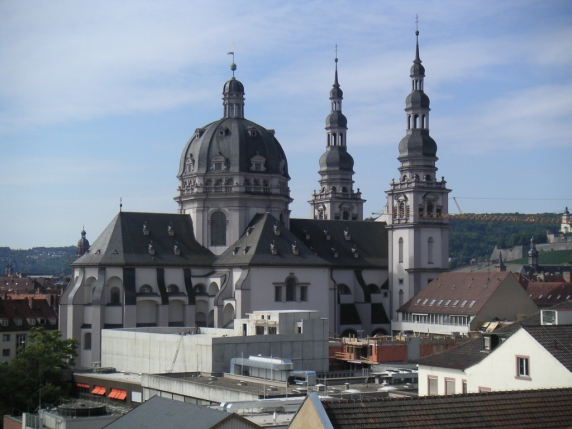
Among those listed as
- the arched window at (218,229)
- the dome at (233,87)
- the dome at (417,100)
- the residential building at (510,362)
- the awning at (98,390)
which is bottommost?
the awning at (98,390)

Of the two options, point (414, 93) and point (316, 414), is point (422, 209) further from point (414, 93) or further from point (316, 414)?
point (316, 414)

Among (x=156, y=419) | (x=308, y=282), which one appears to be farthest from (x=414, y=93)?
(x=156, y=419)

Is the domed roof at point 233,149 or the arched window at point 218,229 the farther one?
the domed roof at point 233,149

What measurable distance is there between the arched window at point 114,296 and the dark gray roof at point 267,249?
9377 mm

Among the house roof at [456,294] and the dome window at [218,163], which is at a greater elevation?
the dome window at [218,163]

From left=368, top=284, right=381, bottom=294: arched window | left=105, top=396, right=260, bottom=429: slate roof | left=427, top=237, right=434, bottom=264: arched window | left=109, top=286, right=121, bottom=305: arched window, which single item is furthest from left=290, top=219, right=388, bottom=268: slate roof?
left=105, top=396, right=260, bottom=429: slate roof

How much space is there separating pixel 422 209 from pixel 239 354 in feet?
120

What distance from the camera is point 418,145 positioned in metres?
101

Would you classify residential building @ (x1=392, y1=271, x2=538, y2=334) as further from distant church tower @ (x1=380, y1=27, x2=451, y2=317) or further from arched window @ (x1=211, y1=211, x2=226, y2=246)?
arched window @ (x1=211, y1=211, x2=226, y2=246)

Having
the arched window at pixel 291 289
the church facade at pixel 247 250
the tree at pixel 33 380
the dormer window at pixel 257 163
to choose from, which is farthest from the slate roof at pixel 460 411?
the dormer window at pixel 257 163

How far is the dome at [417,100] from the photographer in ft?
332

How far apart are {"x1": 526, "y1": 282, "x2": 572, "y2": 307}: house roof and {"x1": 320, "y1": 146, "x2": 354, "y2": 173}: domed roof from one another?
2595 cm

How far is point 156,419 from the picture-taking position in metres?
33.1

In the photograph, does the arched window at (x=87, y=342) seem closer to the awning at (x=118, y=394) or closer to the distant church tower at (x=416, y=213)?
the awning at (x=118, y=394)
